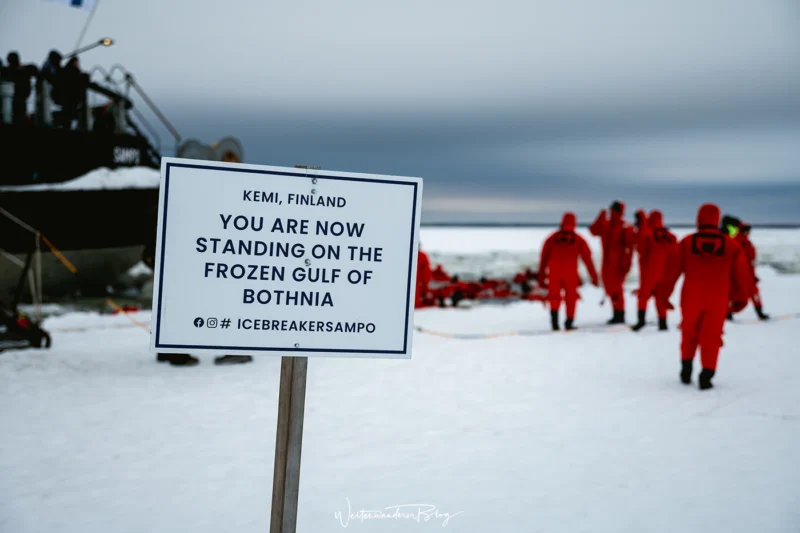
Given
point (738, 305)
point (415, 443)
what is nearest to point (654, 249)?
point (738, 305)

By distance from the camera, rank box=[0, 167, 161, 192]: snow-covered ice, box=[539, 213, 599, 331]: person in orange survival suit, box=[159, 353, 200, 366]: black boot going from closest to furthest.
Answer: box=[159, 353, 200, 366]: black boot, box=[539, 213, 599, 331]: person in orange survival suit, box=[0, 167, 161, 192]: snow-covered ice

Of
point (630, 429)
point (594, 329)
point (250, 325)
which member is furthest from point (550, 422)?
point (594, 329)

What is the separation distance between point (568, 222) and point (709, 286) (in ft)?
14.9

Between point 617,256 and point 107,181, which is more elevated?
point 107,181

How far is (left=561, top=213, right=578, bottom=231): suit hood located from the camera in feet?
34.9

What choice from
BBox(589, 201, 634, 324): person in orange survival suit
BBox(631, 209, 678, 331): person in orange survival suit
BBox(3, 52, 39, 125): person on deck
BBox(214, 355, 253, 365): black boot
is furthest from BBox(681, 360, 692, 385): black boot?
BBox(3, 52, 39, 125): person on deck

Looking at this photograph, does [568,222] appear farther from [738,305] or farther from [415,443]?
[415,443]

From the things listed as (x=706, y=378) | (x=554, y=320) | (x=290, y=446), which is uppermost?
(x=290, y=446)

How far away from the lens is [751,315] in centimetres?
1315

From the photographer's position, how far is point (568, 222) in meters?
10.7

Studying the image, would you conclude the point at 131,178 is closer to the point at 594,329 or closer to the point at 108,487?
the point at 594,329

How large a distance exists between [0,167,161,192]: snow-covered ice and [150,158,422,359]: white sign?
42.6 feet

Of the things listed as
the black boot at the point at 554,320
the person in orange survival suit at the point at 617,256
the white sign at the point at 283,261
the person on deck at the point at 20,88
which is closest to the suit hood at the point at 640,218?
the person in orange survival suit at the point at 617,256

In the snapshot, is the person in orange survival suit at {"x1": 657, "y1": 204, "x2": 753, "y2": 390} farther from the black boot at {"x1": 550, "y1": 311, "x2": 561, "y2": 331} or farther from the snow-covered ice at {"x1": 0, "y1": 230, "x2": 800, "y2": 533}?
the black boot at {"x1": 550, "y1": 311, "x2": 561, "y2": 331}
